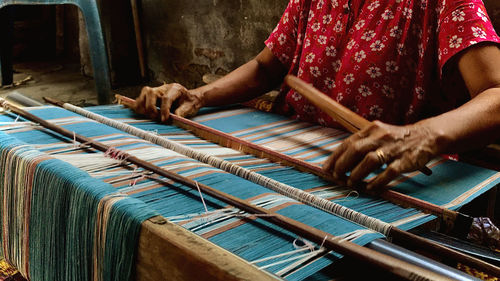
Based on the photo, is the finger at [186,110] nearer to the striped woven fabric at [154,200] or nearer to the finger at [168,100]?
the finger at [168,100]

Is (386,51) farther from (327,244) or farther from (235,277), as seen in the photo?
(235,277)

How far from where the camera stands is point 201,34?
465cm

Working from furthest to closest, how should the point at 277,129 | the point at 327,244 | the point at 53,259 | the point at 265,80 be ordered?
the point at 265,80 < the point at 277,129 < the point at 53,259 < the point at 327,244

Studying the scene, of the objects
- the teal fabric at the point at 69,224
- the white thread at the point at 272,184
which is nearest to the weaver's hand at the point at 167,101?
the white thread at the point at 272,184

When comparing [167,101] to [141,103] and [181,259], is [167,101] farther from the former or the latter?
[181,259]

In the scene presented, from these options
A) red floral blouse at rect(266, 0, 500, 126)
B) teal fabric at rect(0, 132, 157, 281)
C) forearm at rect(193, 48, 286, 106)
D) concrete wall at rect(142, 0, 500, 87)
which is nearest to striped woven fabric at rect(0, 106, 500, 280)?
teal fabric at rect(0, 132, 157, 281)

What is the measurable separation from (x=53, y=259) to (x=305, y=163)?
70 centimetres

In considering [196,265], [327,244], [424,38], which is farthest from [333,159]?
[424,38]

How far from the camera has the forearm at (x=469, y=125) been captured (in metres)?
1.31

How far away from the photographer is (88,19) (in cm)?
322

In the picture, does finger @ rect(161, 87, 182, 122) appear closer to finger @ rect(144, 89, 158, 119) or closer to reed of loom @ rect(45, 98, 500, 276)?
finger @ rect(144, 89, 158, 119)

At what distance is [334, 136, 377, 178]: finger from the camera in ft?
3.92

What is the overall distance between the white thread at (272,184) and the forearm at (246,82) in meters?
0.58

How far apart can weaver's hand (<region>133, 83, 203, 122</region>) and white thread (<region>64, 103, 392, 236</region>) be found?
231 mm
